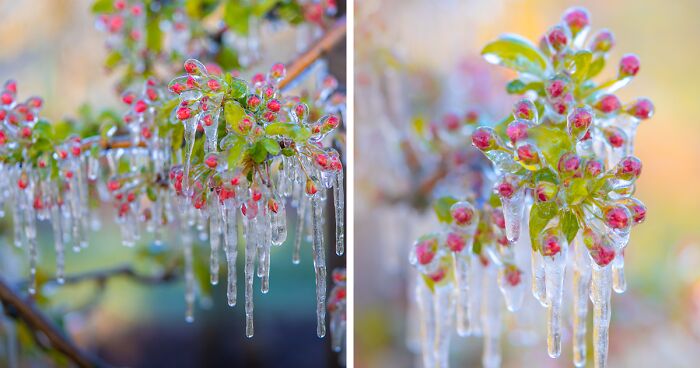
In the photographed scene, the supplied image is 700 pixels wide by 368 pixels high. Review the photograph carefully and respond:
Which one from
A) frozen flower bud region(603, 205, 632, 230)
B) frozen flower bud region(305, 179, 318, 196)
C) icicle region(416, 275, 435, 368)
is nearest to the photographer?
frozen flower bud region(603, 205, 632, 230)

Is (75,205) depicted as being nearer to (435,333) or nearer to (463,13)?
(435,333)

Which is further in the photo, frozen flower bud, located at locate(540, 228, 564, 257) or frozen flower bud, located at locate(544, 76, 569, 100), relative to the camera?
frozen flower bud, located at locate(544, 76, 569, 100)

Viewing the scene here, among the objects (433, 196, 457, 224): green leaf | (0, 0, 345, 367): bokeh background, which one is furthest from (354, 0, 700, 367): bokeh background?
(433, 196, 457, 224): green leaf

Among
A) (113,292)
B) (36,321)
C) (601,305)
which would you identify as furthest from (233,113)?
(113,292)

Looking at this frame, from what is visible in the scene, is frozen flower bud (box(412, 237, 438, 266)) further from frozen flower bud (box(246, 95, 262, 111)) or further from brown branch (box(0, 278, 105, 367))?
brown branch (box(0, 278, 105, 367))

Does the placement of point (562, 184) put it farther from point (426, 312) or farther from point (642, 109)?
point (426, 312)

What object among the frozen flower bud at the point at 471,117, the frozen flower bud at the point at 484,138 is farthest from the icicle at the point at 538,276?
the frozen flower bud at the point at 471,117
